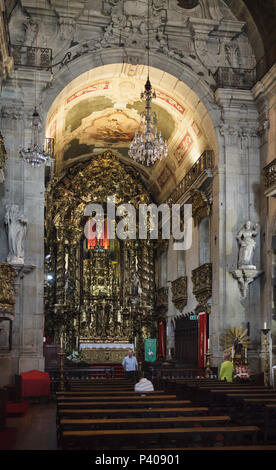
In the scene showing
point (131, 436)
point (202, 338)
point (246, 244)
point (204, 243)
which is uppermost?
point (204, 243)

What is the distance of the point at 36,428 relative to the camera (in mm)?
10641

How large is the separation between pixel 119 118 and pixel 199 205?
6.17 m

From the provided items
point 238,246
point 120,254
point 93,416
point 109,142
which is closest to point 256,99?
point 238,246

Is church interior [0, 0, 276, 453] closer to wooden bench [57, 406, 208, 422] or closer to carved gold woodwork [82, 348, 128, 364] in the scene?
carved gold woodwork [82, 348, 128, 364]

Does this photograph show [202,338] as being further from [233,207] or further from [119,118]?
[119,118]

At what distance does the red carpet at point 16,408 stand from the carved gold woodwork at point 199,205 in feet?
29.2

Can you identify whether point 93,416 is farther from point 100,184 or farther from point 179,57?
point 100,184

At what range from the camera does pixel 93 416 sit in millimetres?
7934

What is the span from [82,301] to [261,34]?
1354cm

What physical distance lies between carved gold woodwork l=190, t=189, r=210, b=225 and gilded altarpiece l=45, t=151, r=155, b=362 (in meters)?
6.44

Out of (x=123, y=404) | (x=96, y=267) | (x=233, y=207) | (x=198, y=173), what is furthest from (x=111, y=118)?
(x=123, y=404)

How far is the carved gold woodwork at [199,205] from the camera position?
19953 mm

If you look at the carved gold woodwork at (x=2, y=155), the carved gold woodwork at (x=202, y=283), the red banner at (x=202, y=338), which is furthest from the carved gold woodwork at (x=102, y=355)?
the carved gold woodwork at (x=2, y=155)

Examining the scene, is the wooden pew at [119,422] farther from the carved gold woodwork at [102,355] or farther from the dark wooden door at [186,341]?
the carved gold woodwork at [102,355]
